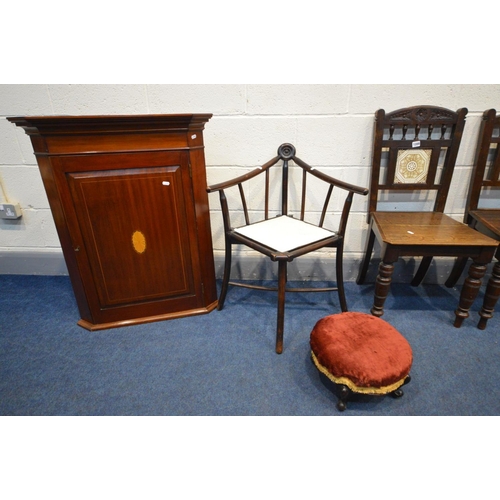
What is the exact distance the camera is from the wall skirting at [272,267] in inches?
75.0

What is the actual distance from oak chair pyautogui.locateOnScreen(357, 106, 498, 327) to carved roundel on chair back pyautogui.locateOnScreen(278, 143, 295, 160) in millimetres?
418

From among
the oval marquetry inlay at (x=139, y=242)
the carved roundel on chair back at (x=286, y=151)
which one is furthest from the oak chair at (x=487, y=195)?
the oval marquetry inlay at (x=139, y=242)

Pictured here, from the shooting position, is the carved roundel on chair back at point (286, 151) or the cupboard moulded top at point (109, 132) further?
the carved roundel on chair back at point (286, 151)

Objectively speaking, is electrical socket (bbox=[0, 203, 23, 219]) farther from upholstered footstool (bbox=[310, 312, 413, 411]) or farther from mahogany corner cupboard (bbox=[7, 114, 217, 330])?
upholstered footstool (bbox=[310, 312, 413, 411])

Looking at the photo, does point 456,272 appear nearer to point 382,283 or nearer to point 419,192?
point 419,192

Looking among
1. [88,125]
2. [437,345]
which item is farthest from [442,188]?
[88,125]

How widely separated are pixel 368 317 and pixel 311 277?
0.70 meters

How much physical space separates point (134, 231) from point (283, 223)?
72 centimetres

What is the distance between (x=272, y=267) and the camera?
196cm

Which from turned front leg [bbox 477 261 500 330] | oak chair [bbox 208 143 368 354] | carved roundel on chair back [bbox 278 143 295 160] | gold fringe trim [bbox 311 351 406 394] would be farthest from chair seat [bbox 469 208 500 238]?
carved roundel on chair back [bbox 278 143 295 160]

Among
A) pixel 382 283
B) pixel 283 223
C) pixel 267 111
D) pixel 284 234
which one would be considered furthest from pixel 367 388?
pixel 267 111

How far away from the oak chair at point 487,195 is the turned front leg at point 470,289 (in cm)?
8

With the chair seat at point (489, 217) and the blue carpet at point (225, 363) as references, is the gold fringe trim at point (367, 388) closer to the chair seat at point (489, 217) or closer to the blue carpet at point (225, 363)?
the blue carpet at point (225, 363)
